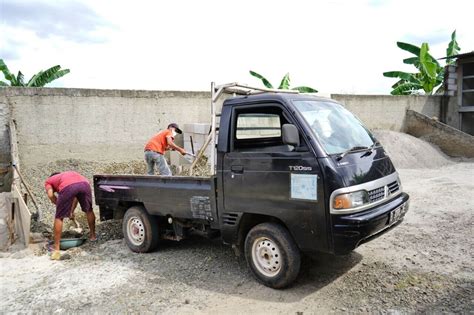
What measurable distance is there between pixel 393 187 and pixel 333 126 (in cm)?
103

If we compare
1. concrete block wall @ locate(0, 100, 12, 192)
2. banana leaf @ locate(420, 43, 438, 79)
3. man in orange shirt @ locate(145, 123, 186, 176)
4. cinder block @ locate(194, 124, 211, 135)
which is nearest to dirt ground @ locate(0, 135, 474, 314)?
man in orange shirt @ locate(145, 123, 186, 176)

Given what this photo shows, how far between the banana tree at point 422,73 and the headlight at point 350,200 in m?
15.8

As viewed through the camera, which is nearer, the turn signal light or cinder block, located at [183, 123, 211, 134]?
the turn signal light

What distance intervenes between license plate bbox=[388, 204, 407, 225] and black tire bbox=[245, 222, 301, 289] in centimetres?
109

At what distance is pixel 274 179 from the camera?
425 centimetres

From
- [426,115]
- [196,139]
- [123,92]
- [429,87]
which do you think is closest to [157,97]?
[123,92]

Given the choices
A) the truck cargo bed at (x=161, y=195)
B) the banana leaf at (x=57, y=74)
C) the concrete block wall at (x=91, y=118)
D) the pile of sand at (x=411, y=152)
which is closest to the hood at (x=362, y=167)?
the truck cargo bed at (x=161, y=195)

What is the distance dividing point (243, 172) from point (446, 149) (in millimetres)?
12614

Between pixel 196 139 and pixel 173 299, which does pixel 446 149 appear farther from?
pixel 173 299

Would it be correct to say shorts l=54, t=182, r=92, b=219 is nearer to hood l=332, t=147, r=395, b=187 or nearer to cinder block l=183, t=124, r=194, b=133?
cinder block l=183, t=124, r=194, b=133

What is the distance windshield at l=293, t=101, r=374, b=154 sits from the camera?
4.25 m

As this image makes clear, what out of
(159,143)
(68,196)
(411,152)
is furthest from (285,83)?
(68,196)

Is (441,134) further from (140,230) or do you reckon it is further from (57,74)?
(57,74)

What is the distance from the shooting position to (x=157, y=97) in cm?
1072
